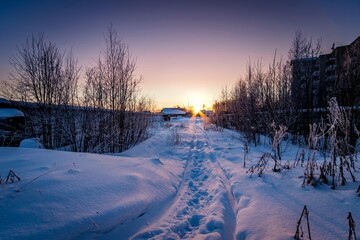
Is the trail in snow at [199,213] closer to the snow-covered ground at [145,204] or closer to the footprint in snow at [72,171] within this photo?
the snow-covered ground at [145,204]

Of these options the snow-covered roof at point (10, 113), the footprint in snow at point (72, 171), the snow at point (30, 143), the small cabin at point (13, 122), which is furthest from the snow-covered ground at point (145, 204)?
the snow-covered roof at point (10, 113)

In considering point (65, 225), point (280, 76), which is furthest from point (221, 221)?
point (280, 76)

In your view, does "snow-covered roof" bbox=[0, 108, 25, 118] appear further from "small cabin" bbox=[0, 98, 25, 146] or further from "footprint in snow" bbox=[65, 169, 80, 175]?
"footprint in snow" bbox=[65, 169, 80, 175]

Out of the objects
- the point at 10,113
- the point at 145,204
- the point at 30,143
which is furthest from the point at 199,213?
the point at 10,113

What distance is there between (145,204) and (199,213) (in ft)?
2.85

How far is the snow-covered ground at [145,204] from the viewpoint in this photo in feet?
5.89

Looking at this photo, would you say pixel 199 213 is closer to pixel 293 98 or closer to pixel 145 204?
pixel 145 204

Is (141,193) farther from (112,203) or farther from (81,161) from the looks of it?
(81,161)

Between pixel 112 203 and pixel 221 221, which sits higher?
pixel 112 203

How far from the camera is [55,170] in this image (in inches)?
107

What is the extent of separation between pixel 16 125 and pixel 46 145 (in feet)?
5.39

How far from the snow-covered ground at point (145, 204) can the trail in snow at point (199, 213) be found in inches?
0.5

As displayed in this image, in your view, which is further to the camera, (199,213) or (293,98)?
(293,98)

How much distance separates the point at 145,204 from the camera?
2.62 meters
